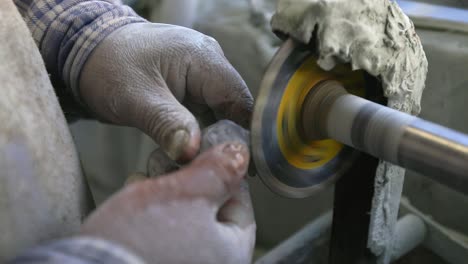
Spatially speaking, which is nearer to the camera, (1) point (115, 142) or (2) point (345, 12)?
(2) point (345, 12)

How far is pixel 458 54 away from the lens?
2.68 ft

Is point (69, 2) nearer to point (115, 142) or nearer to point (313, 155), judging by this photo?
point (313, 155)

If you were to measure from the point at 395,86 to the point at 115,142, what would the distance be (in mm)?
953

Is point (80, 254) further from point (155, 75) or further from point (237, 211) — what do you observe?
point (155, 75)

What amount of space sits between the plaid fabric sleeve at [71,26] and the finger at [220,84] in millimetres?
153

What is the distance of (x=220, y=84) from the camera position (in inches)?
26.0

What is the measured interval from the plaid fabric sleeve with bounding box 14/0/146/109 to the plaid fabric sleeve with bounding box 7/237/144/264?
1.24 ft

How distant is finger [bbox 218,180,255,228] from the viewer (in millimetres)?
504

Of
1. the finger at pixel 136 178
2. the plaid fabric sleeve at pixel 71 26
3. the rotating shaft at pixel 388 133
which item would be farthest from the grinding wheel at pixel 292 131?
the plaid fabric sleeve at pixel 71 26

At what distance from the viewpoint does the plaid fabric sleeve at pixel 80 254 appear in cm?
36

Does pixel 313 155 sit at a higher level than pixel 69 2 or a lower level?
lower

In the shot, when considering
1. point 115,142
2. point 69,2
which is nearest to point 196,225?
point 69,2

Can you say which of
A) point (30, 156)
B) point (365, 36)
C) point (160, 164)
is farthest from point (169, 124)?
point (365, 36)

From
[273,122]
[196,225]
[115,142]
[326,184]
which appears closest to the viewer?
[196,225]
